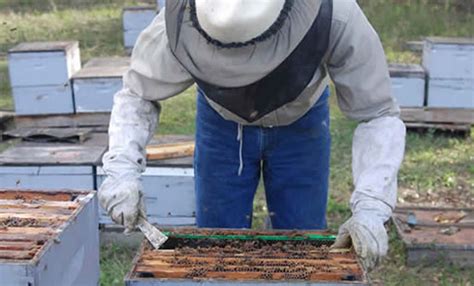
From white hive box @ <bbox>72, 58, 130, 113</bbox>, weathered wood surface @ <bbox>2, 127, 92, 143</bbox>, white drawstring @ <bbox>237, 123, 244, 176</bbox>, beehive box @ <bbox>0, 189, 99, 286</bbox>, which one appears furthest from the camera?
white hive box @ <bbox>72, 58, 130, 113</bbox>

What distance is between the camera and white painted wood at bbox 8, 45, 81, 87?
15.5 feet

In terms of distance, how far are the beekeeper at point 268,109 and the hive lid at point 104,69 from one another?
2.52 metres

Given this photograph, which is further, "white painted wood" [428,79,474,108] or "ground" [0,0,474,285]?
"white painted wood" [428,79,474,108]

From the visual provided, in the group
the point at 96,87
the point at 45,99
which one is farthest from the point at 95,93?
the point at 45,99

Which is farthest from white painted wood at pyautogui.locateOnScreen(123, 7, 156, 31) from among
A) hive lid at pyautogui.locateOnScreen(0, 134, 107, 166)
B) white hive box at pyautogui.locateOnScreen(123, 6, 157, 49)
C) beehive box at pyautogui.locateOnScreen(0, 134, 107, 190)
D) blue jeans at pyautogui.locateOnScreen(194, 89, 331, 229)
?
blue jeans at pyautogui.locateOnScreen(194, 89, 331, 229)

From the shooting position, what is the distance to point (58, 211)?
5.16 ft

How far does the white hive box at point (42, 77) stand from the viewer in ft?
15.5

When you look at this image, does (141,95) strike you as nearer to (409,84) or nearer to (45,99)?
(45,99)

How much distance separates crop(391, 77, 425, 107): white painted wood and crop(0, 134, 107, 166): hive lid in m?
2.20

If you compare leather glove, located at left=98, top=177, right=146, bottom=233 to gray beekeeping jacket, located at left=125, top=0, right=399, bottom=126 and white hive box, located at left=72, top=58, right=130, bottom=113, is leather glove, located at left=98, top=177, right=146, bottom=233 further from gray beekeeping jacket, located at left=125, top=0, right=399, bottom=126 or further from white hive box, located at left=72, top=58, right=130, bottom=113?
white hive box, located at left=72, top=58, right=130, bottom=113

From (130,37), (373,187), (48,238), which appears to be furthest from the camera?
(130,37)

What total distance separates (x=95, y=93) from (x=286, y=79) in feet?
10.6

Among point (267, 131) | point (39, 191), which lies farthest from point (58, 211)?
point (267, 131)

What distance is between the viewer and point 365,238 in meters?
1.67
